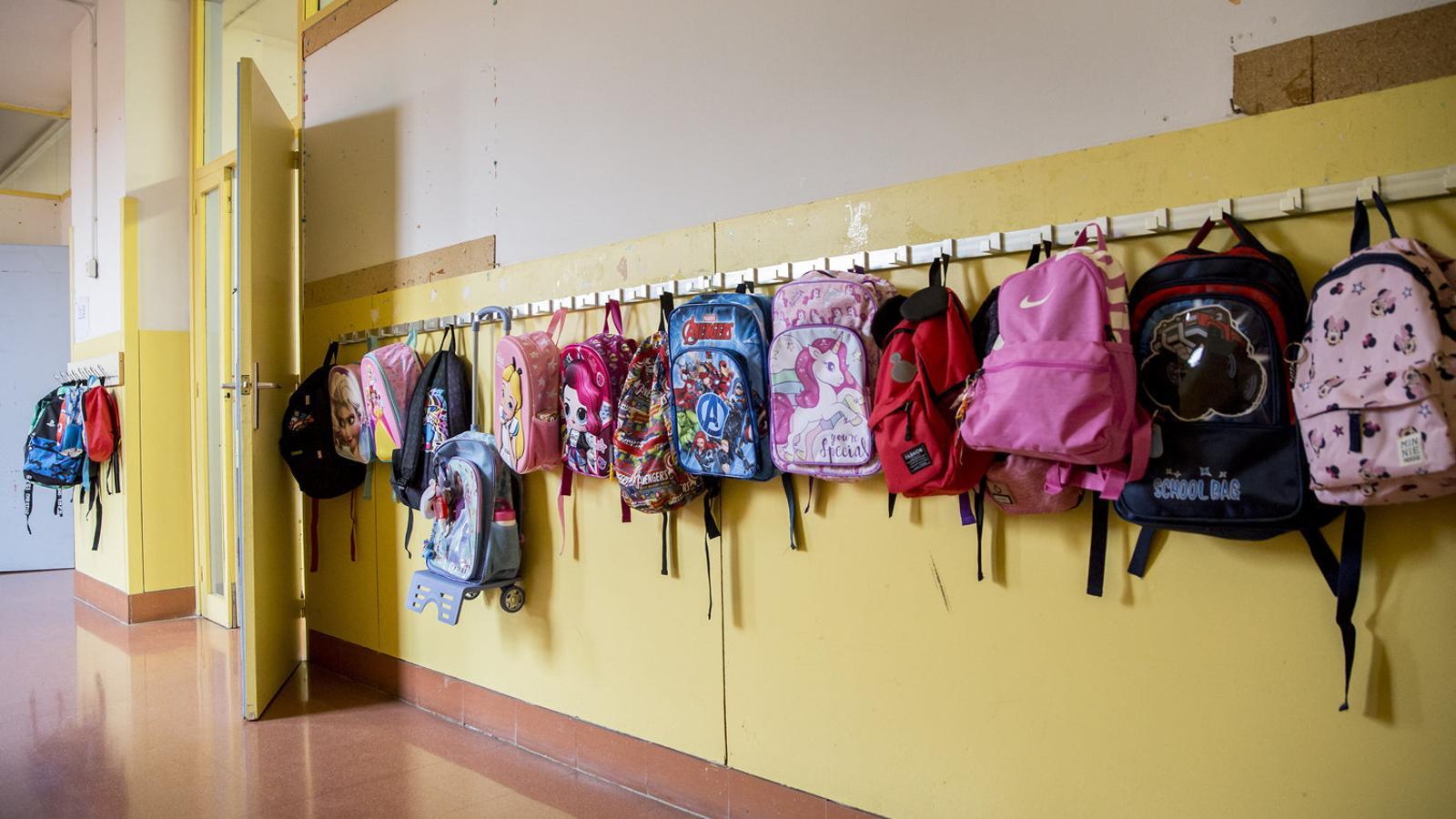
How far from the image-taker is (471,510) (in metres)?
2.71

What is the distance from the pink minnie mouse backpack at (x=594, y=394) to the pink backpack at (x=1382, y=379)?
1.56 metres

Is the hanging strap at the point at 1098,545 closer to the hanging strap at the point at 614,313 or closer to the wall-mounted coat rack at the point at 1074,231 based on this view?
the wall-mounted coat rack at the point at 1074,231

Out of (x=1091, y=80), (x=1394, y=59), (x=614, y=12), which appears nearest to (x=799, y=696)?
(x=1091, y=80)

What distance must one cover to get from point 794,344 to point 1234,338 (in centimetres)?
83

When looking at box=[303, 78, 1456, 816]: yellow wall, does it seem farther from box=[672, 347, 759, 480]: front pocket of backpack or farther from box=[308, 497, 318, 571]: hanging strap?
box=[308, 497, 318, 571]: hanging strap

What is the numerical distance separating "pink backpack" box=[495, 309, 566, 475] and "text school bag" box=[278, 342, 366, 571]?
1.20m

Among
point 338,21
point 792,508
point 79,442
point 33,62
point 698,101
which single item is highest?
point 33,62

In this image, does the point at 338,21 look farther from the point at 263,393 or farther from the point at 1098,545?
the point at 1098,545

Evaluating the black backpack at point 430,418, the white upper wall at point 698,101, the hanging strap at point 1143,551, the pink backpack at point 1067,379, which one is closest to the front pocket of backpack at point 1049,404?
the pink backpack at point 1067,379

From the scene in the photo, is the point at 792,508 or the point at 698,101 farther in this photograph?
the point at 698,101

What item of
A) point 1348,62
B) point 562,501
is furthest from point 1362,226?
point 562,501

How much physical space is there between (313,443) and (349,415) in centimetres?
22

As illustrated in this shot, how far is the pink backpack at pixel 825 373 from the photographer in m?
1.80

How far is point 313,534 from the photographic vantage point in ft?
Result: 12.1
